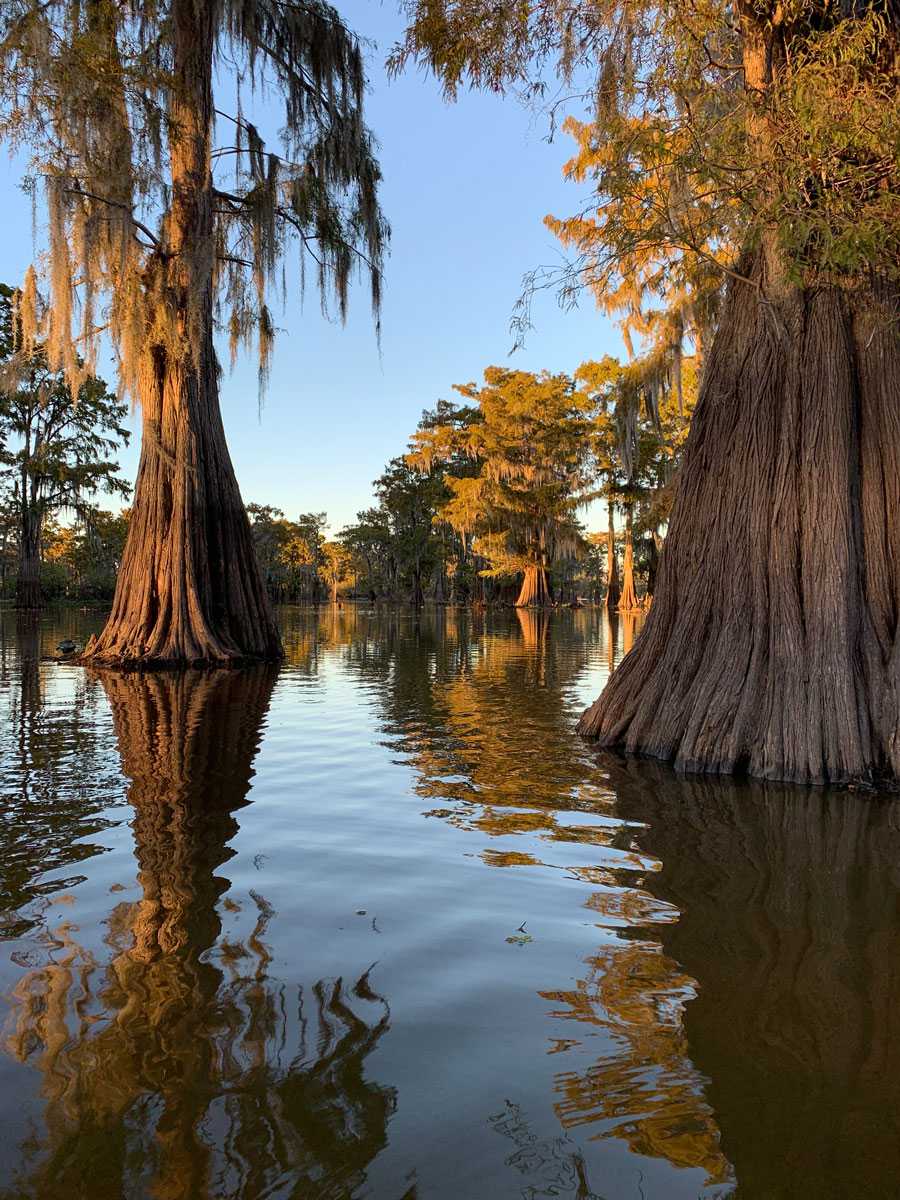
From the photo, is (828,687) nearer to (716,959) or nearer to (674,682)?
(674,682)

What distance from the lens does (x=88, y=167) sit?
11398 millimetres

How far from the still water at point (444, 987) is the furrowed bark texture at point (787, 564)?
63cm

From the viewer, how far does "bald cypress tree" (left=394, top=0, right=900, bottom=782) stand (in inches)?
216

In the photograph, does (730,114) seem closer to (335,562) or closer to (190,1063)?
(190,1063)

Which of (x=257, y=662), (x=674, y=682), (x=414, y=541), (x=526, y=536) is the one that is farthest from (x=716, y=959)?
(x=414, y=541)

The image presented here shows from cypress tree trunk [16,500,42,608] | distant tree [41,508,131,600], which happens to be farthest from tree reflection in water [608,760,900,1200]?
distant tree [41,508,131,600]

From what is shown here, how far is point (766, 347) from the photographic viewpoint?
677 cm

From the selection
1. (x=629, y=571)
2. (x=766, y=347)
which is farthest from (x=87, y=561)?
(x=766, y=347)

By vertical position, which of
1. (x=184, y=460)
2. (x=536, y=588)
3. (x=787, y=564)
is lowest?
(x=787, y=564)

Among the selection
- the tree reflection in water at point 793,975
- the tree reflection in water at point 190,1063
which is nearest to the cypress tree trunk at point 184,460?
the tree reflection in water at point 793,975

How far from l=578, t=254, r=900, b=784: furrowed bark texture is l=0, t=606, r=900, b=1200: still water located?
0.63 metres

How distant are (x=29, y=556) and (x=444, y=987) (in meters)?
37.0

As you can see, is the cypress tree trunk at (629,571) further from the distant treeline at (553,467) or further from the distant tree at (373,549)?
the distant tree at (373,549)

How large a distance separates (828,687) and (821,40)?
4.30 metres
